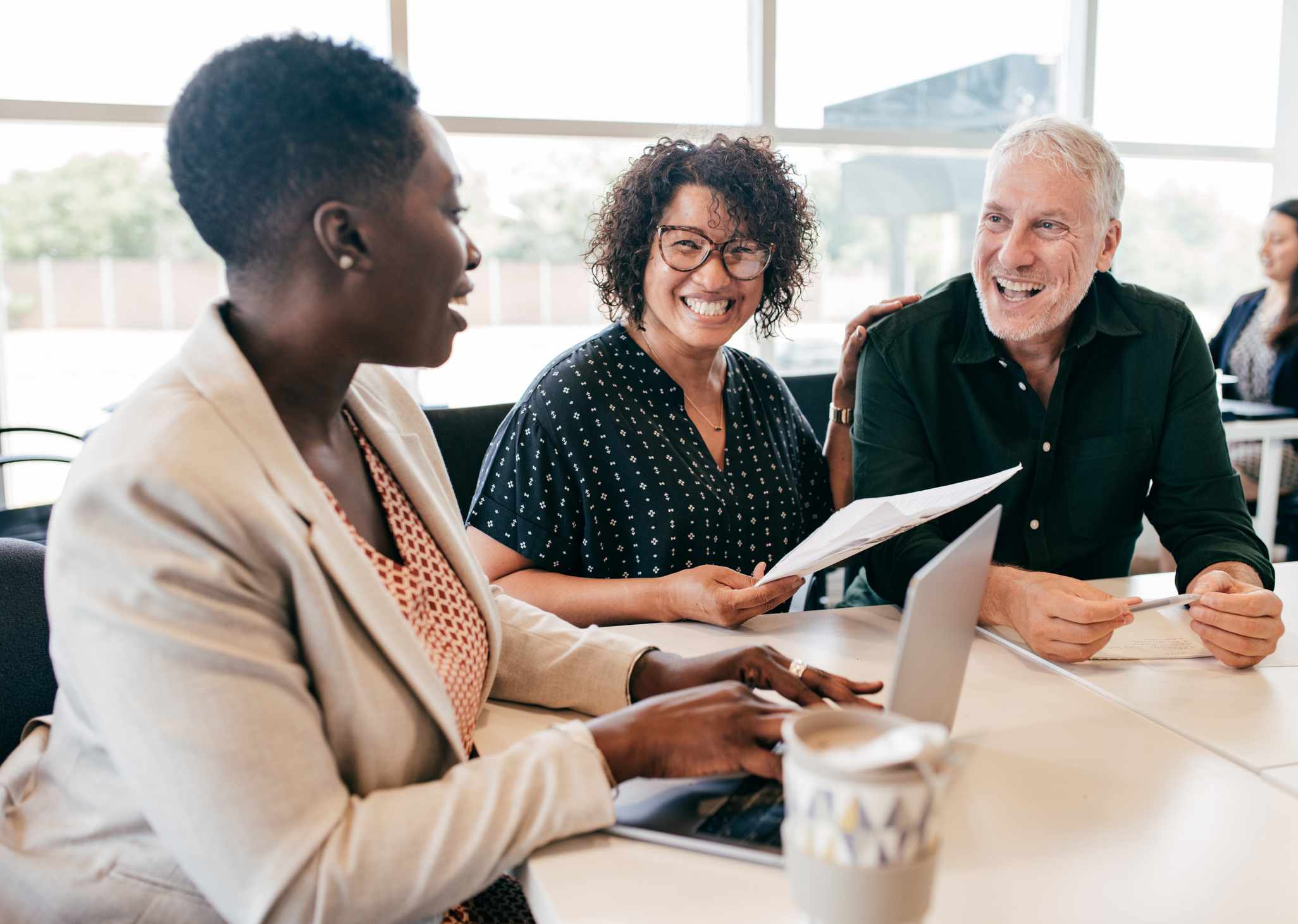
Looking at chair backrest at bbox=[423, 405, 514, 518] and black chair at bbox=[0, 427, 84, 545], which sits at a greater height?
chair backrest at bbox=[423, 405, 514, 518]

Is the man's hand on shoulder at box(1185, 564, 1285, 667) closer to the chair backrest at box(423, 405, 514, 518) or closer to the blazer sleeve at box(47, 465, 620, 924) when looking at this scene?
the blazer sleeve at box(47, 465, 620, 924)

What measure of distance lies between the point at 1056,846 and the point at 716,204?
126 centimetres

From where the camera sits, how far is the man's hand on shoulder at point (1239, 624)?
134 cm

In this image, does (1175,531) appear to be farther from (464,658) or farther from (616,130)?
(616,130)

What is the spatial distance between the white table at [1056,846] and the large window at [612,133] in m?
1.34

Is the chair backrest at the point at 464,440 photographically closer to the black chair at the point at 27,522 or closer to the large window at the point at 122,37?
the black chair at the point at 27,522

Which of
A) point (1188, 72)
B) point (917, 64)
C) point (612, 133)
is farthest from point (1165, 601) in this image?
point (1188, 72)

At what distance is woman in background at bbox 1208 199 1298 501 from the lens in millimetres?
3818

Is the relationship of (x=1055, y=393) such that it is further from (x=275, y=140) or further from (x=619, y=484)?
(x=275, y=140)

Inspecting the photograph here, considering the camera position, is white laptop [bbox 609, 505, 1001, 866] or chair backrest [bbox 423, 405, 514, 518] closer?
white laptop [bbox 609, 505, 1001, 866]

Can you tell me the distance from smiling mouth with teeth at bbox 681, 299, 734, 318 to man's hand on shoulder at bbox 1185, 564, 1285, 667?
2.87ft

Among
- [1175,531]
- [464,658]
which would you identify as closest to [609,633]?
[464,658]

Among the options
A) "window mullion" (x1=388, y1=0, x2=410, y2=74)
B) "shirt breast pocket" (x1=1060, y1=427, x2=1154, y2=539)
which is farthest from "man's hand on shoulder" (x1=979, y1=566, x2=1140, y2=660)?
"window mullion" (x1=388, y1=0, x2=410, y2=74)

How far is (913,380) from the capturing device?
190 centimetres
